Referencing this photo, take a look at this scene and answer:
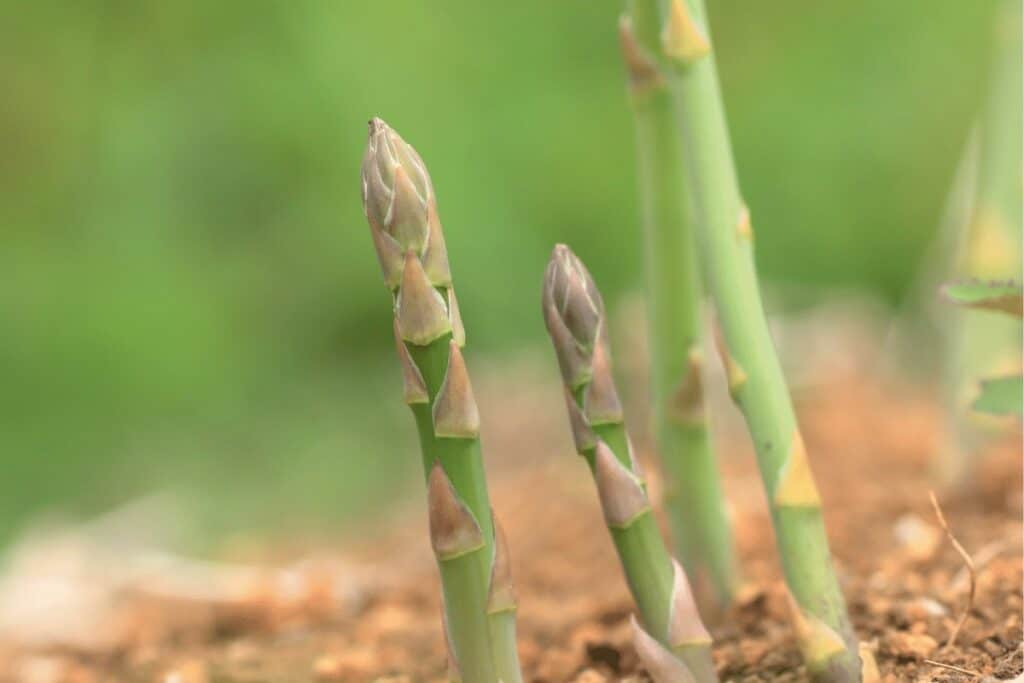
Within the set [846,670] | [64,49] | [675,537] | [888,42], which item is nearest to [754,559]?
[675,537]

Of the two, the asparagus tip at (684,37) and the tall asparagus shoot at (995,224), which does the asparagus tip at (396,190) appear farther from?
the tall asparagus shoot at (995,224)

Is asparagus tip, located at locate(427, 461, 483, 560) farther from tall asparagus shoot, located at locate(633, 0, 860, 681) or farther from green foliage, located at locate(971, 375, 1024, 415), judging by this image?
green foliage, located at locate(971, 375, 1024, 415)

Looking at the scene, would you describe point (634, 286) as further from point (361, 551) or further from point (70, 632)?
point (70, 632)

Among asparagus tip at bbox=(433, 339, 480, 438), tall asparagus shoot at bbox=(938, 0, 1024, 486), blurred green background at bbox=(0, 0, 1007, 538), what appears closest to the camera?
asparagus tip at bbox=(433, 339, 480, 438)

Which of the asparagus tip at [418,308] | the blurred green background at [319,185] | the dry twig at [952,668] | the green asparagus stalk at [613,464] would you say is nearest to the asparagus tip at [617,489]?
the green asparagus stalk at [613,464]

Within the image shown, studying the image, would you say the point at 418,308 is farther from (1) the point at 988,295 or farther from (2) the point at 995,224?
(2) the point at 995,224

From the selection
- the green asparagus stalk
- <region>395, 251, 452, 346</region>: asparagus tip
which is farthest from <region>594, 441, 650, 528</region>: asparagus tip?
<region>395, 251, 452, 346</region>: asparagus tip
